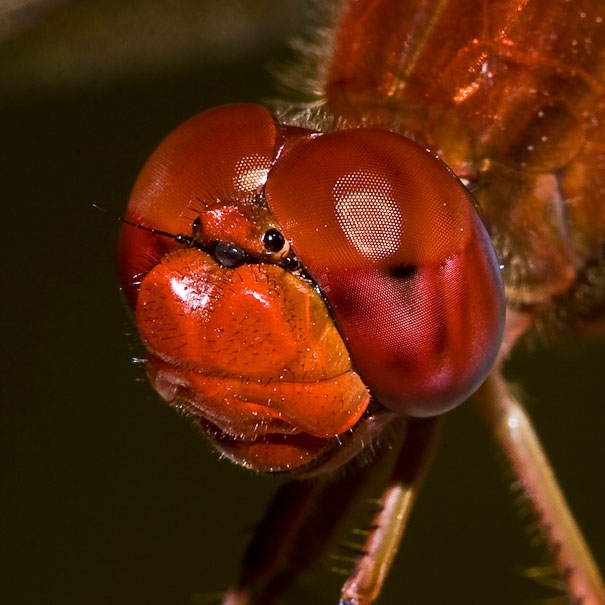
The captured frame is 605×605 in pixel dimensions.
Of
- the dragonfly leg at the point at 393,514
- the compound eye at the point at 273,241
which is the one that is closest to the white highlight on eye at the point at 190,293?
the compound eye at the point at 273,241

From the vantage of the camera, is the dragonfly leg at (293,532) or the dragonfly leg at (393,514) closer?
the dragonfly leg at (393,514)

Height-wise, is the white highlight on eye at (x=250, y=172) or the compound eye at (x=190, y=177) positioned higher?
the white highlight on eye at (x=250, y=172)

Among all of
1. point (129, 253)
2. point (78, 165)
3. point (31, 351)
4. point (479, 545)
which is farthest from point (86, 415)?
point (129, 253)

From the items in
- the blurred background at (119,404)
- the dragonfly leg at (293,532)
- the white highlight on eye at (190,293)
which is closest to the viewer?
the white highlight on eye at (190,293)

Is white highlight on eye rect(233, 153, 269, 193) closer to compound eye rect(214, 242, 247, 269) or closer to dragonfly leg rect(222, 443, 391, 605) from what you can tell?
compound eye rect(214, 242, 247, 269)

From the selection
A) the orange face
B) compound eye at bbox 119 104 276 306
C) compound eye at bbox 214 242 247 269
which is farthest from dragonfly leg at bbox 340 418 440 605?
compound eye at bbox 214 242 247 269

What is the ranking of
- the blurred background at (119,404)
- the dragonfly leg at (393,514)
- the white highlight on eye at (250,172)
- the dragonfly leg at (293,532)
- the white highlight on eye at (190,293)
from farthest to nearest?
1. the blurred background at (119,404)
2. the dragonfly leg at (293,532)
3. the dragonfly leg at (393,514)
4. the white highlight on eye at (250,172)
5. the white highlight on eye at (190,293)

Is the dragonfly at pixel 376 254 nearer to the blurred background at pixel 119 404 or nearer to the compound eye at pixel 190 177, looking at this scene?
the compound eye at pixel 190 177
